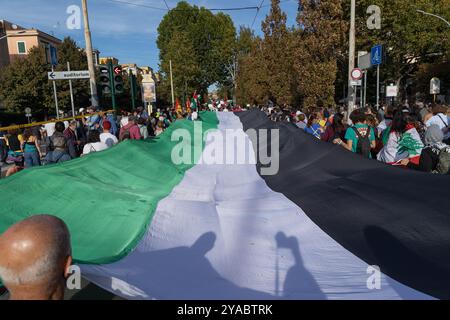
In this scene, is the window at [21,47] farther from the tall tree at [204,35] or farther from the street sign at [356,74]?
the street sign at [356,74]

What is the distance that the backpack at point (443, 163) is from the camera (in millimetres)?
4934

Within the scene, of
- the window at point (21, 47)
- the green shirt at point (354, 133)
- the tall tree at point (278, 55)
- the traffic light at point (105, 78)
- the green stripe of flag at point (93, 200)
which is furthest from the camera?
the window at point (21, 47)

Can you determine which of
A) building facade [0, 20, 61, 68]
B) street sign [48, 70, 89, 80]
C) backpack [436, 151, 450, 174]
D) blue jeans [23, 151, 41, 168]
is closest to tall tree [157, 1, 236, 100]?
building facade [0, 20, 61, 68]

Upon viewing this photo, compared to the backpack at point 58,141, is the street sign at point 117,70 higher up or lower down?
higher up

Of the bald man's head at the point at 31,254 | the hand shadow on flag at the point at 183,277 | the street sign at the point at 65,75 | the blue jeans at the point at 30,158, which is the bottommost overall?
the hand shadow on flag at the point at 183,277

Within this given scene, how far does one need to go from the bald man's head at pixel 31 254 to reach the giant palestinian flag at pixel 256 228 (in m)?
0.99

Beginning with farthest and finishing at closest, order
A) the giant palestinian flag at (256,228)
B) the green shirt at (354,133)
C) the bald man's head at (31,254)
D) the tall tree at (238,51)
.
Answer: the tall tree at (238,51)
the green shirt at (354,133)
the giant palestinian flag at (256,228)
the bald man's head at (31,254)

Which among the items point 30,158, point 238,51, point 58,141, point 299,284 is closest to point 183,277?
point 299,284

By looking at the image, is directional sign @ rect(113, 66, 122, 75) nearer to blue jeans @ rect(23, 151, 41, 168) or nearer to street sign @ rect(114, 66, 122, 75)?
street sign @ rect(114, 66, 122, 75)

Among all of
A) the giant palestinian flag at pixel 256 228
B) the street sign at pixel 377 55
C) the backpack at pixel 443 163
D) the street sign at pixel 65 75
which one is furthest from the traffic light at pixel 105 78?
the backpack at pixel 443 163

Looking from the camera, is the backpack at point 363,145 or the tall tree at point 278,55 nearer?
the backpack at point 363,145

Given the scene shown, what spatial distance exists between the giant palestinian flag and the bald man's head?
0.99m

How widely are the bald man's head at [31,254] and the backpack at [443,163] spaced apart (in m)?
5.02

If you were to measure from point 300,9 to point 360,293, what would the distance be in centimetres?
1725
